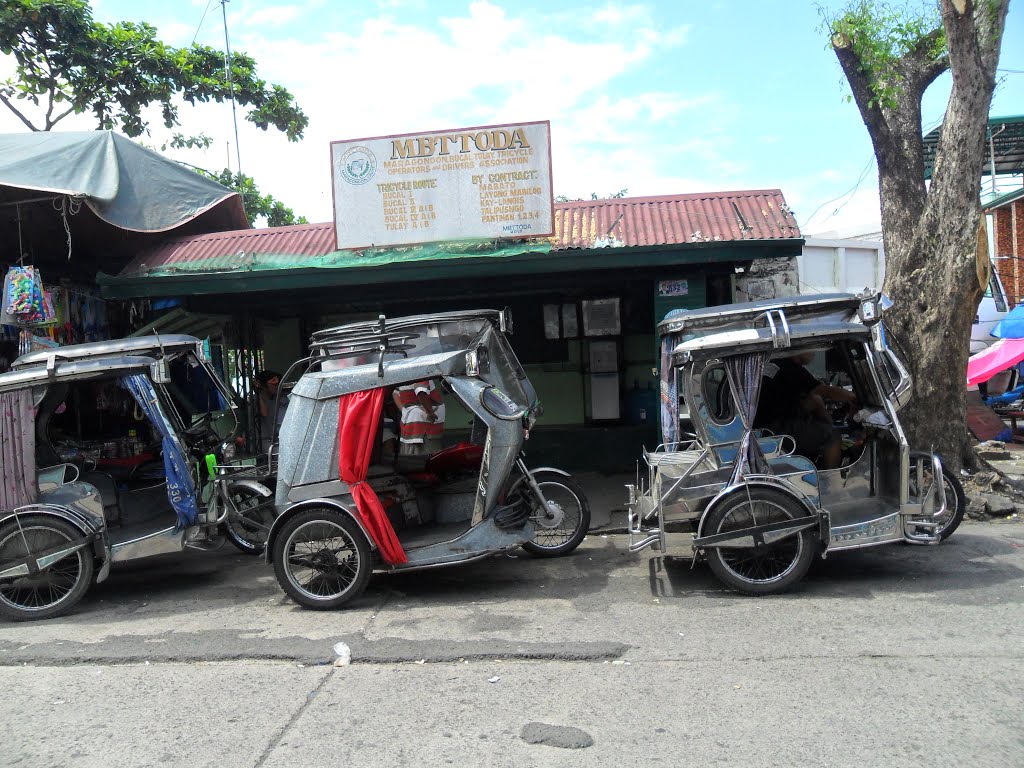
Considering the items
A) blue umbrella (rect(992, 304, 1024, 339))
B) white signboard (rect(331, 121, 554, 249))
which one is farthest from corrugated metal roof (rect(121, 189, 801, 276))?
blue umbrella (rect(992, 304, 1024, 339))

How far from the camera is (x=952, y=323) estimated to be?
7.94 metres

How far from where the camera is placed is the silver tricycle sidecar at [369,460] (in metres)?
5.77

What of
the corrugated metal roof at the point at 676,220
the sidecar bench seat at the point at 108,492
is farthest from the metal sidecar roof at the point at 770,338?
the sidecar bench seat at the point at 108,492

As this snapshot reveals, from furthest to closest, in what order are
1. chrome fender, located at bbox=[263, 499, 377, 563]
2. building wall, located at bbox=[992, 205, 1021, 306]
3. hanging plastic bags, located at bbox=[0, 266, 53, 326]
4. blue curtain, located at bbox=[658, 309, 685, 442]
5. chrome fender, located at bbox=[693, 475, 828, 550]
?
1. building wall, located at bbox=[992, 205, 1021, 306]
2. hanging plastic bags, located at bbox=[0, 266, 53, 326]
3. blue curtain, located at bbox=[658, 309, 685, 442]
4. chrome fender, located at bbox=[263, 499, 377, 563]
5. chrome fender, located at bbox=[693, 475, 828, 550]

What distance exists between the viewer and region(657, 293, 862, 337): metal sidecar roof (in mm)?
5656

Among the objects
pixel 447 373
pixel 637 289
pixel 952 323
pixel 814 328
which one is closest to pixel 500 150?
pixel 637 289

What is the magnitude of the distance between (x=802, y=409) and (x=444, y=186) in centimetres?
485

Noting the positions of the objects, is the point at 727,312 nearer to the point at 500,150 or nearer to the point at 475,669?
the point at 475,669

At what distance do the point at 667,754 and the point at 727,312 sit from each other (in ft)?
11.3

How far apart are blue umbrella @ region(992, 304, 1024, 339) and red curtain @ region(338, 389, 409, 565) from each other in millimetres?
15163

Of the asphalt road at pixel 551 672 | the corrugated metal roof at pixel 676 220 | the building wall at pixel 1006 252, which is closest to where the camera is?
the asphalt road at pixel 551 672

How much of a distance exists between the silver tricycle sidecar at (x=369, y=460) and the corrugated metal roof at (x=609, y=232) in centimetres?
295

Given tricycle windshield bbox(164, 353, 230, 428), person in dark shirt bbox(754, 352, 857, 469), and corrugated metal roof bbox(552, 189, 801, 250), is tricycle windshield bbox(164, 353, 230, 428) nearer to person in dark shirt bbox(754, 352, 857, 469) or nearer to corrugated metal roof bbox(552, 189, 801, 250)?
corrugated metal roof bbox(552, 189, 801, 250)

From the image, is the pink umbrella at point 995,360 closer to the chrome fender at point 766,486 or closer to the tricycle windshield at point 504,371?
the chrome fender at point 766,486
